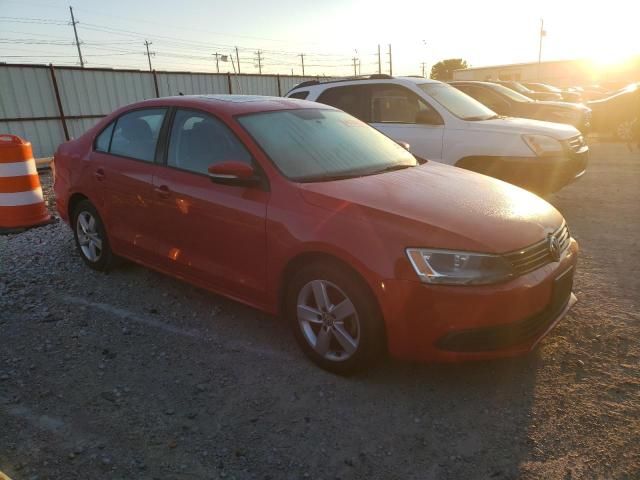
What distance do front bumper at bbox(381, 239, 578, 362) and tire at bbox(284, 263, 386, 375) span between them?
108 mm

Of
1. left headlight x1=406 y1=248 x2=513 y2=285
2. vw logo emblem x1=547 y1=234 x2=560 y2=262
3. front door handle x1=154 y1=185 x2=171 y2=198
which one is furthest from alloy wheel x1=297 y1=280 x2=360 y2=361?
front door handle x1=154 y1=185 x2=171 y2=198

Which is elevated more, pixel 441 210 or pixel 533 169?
pixel 441 210

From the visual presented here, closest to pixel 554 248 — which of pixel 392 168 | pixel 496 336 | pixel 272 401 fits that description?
pixel 496 336

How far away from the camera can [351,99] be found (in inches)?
278

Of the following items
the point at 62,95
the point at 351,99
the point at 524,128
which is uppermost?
the point at 62,95

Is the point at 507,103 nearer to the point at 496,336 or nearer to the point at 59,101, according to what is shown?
the point at 496,336

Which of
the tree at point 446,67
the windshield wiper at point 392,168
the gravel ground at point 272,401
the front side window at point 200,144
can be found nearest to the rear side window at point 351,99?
the windshield wiper at point 392,168

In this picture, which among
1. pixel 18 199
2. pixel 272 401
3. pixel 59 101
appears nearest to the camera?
pixel 272 401

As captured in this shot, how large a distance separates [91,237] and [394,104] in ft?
14.2

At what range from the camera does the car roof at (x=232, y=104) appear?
3.61 m

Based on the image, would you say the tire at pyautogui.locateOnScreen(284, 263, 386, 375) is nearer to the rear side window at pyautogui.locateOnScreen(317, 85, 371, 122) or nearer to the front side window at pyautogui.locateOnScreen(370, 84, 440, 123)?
the front side window at pyautogui.locateOnScreen(370, 84, 440, 123)

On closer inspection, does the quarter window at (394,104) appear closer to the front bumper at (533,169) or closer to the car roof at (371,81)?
the car roof at (371,81)

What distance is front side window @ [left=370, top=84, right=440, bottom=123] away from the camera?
668 centimetres

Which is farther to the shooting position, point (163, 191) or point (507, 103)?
point (507, 103)
